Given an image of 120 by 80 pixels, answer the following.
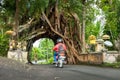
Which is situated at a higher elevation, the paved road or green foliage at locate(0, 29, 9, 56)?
green foliage at locate(0, 29, 9, 56)

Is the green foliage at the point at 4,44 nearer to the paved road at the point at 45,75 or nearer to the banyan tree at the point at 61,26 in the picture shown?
the banyan tree at the point at 61,26

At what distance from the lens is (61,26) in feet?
78.8

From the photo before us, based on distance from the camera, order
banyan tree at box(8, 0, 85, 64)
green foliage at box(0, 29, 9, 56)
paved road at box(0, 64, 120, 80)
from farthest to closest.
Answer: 1. green foliage at box(0, 29, 9, 56)
2. banyan tree at box(8, 0, 85, 64)
3. paved road at box(0, 64, 120, 80)

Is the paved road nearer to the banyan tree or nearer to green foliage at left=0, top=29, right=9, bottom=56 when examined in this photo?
the banyan tree

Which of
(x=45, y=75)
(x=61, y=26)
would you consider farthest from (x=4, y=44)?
(x=45, y=75)

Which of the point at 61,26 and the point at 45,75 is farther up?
the point at 61,26

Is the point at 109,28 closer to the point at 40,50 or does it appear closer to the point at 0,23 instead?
the point at 0,23

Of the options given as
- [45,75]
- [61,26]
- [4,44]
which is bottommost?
[45,75]

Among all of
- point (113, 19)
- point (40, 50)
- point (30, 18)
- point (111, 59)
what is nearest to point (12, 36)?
point (30, 18)

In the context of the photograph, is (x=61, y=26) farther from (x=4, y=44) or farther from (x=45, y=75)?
(x=45, y=75)

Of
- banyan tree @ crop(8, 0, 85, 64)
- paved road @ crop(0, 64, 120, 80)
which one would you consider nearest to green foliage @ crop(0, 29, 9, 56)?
banyan tree @ crop(8, 0, 85, 64)

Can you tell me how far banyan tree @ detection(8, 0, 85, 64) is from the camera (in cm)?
2227

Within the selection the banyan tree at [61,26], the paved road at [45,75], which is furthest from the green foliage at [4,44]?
the paved road at [45,75]

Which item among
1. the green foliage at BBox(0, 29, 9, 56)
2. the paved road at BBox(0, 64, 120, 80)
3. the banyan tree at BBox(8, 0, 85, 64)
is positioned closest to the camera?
the paved road at BBox(0, 64, 120, 80)
